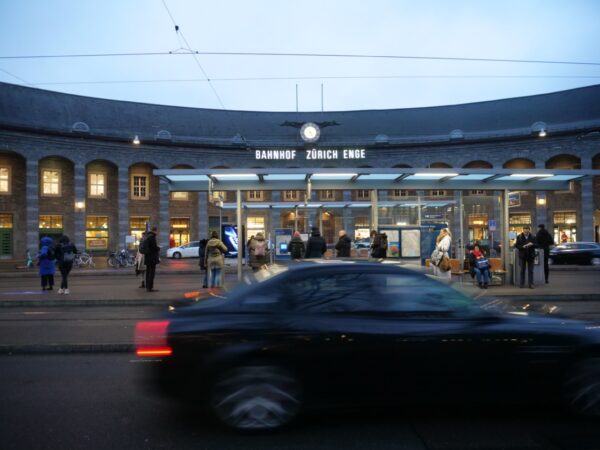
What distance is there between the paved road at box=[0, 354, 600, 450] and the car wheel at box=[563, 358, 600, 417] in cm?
19

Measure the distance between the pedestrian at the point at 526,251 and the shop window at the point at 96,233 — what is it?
119 ft

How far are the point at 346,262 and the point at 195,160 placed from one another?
4276 centimetres

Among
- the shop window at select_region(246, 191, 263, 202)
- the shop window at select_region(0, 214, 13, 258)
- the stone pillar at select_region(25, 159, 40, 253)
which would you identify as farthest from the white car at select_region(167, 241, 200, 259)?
the shop window at select_region(0, 214, 13, 258)

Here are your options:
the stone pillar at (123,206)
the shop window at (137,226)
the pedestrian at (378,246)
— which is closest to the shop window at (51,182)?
the stone pillar at (123,206)

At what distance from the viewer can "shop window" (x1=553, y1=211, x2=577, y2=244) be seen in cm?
4397

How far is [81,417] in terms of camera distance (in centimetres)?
492

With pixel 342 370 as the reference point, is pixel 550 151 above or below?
above

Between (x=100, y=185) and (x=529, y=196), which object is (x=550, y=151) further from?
(x=100, y=185)

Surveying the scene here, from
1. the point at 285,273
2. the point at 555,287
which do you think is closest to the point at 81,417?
the point at 285,273

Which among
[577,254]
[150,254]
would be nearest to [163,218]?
[150,254]

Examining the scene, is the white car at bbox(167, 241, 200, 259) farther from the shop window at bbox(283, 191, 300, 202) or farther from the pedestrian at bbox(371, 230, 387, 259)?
the pedestrian at bbox(371, 230, 387, 259)

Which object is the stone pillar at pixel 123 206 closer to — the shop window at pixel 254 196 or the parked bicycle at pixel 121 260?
the shop window at pixel 254 196

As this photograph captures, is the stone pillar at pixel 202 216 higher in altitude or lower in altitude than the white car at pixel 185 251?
higher

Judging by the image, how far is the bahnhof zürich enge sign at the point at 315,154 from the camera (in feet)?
144
